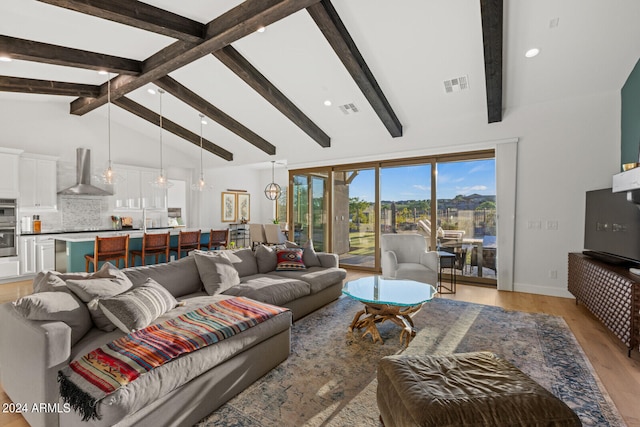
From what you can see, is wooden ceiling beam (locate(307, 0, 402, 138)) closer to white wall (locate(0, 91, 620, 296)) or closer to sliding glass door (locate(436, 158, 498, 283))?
white wall (locate(0, 91, 620, 296))

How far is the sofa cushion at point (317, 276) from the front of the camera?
376 centimetres

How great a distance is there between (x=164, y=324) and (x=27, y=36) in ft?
14.2

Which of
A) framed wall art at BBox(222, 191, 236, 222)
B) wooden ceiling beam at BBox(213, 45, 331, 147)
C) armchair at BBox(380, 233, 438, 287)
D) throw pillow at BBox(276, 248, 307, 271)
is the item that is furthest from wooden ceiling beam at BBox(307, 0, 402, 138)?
framed wall art at BBox(222, 191, 236, 222)

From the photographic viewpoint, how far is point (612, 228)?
3471 mm

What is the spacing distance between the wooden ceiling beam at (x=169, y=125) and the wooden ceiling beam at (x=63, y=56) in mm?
2011

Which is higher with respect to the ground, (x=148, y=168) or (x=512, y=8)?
(x=512, y=8)

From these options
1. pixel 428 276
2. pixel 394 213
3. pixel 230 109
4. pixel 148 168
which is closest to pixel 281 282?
pixel 428 276

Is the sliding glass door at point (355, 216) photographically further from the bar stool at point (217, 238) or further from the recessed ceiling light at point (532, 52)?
A: the recessed ceiling light at point (532, 52)

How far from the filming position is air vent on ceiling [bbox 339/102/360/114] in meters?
5.24

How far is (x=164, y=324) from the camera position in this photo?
2.12 metres

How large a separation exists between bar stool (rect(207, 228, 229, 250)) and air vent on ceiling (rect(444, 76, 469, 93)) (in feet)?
15.8

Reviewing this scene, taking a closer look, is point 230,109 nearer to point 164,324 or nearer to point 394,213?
point 394,213

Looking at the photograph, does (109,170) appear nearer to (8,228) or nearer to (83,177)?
(8,228)

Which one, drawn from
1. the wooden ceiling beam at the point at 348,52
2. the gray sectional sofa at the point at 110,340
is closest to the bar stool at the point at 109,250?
the gray sectional sofa at the point at 110,340
